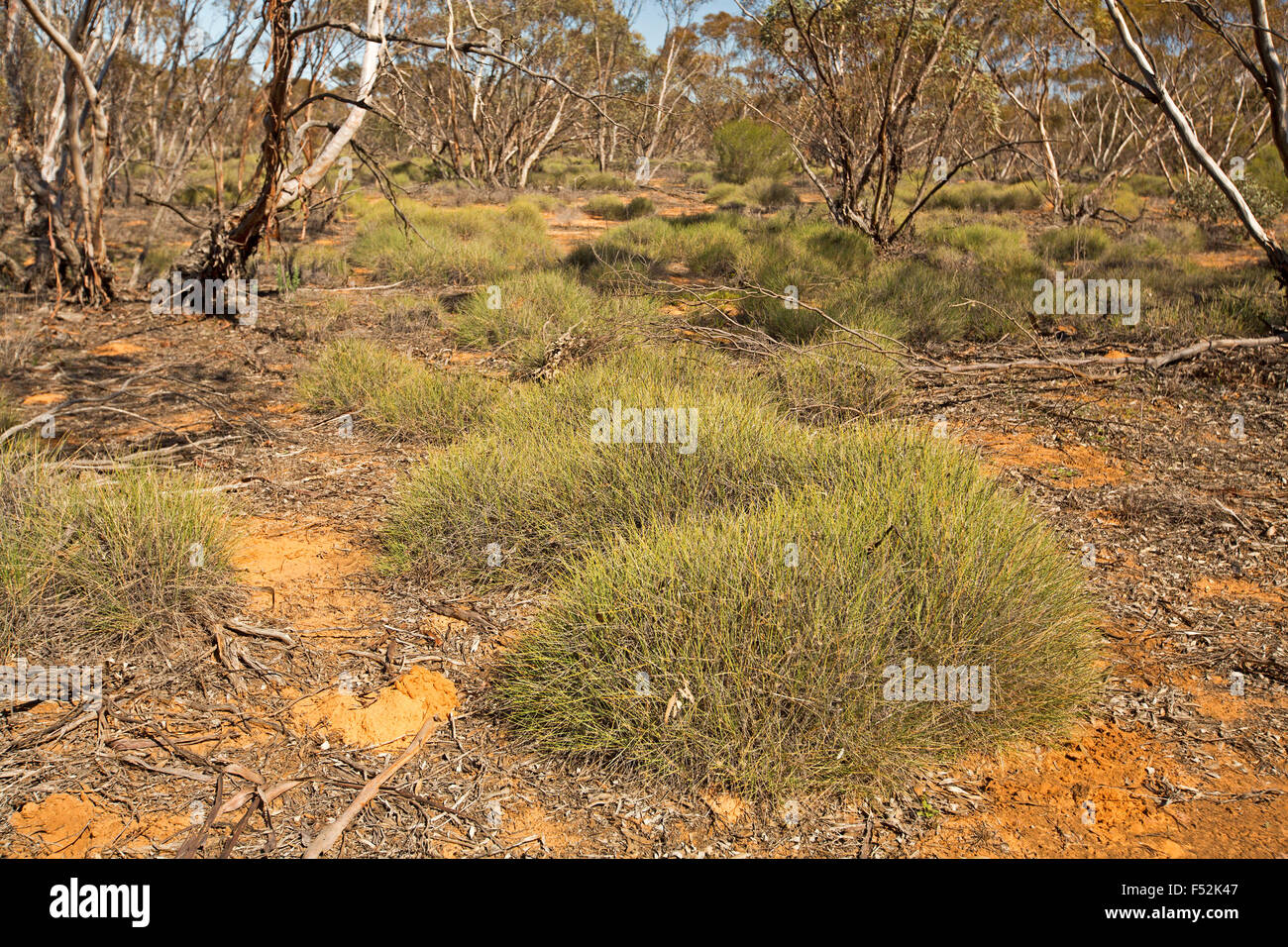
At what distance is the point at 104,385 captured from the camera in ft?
18.0

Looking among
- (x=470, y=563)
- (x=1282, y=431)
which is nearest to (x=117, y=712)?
(x=470, y=563)

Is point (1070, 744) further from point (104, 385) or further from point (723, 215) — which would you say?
point (723, 215)

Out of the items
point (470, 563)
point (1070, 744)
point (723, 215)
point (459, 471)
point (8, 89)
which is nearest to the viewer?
point (1070, 744)

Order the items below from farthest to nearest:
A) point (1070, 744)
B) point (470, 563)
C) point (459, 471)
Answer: point (459, 471)
point (470, 563)
point (1070, 744)

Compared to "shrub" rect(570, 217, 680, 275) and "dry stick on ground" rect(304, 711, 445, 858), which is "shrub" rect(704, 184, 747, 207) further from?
"dry stick on ground" rect(304, 711, 445, 858)

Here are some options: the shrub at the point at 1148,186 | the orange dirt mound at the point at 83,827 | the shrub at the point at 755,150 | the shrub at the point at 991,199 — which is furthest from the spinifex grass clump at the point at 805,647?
the shrub at the point at 755,150

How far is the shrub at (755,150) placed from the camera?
20.8 meters

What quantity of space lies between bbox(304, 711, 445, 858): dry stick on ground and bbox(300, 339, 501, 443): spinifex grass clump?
8.17ft

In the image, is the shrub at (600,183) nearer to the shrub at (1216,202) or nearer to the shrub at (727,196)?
the shrub at (727,196)

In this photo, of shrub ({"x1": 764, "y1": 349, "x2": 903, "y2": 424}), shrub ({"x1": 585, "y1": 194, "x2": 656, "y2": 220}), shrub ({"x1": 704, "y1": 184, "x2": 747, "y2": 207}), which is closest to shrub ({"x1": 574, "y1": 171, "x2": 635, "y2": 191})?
shrub ({"x1": 704, "y1": 184, "x2": 747, "y2": 207})

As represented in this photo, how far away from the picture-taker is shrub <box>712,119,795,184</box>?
20781 millimetres

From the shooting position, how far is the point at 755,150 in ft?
68.3

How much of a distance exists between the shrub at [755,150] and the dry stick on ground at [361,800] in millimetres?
20533

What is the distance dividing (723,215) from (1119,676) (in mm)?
10538
